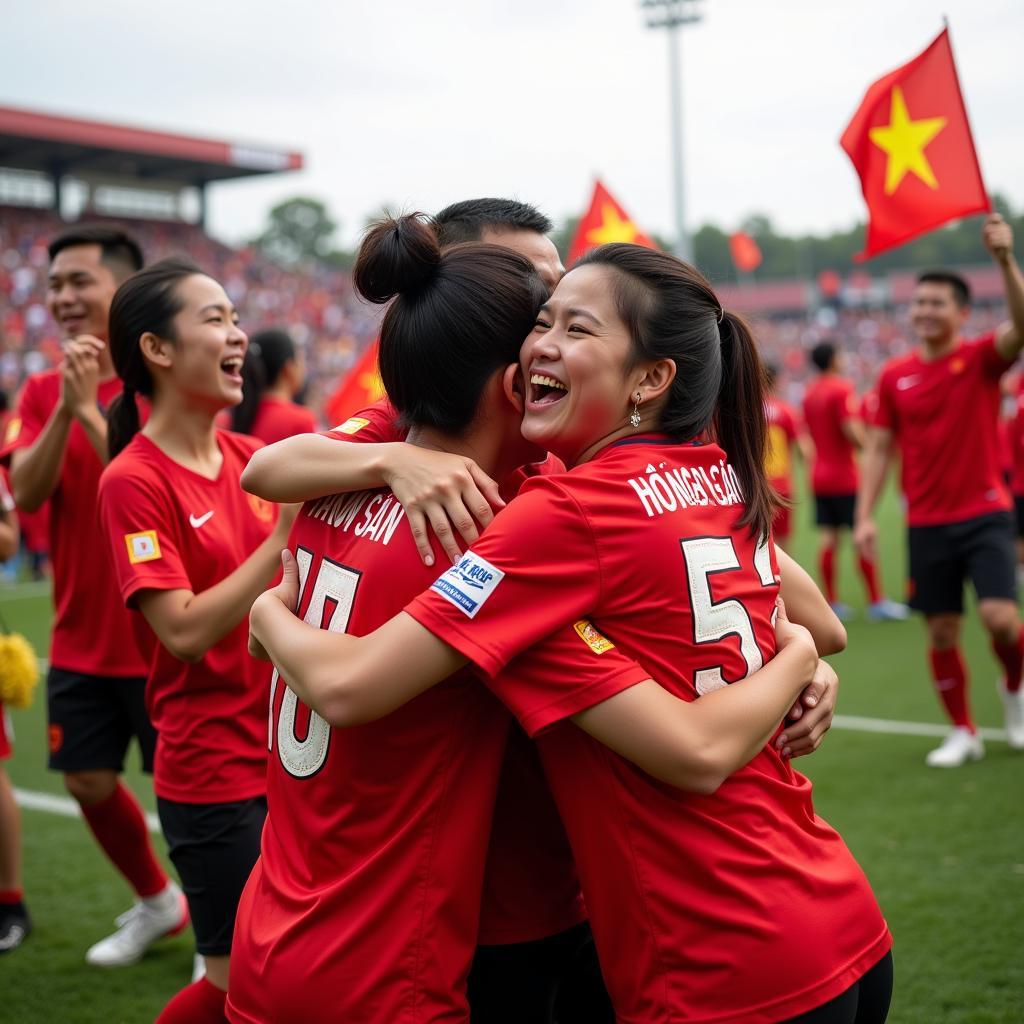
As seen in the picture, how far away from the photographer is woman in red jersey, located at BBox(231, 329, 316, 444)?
569cm

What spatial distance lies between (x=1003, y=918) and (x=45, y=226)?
114 ft

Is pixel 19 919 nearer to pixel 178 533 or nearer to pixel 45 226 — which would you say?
pixel 178 533

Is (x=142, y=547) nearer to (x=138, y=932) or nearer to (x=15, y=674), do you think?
(x=15, y=674)

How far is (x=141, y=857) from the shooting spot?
4.48 metres

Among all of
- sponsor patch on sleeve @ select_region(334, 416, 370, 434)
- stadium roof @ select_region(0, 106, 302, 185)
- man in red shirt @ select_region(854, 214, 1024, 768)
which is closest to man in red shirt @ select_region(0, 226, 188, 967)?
sponsor patch on sleeve @ select_region(334, 416, 370, 434)

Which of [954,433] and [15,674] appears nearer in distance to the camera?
[15,674]

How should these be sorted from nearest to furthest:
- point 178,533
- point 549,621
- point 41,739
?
1. point 549,621
2. point 178,533
3. point 41,739

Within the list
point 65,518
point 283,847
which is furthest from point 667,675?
point 65,518

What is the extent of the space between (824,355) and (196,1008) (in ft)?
33.3

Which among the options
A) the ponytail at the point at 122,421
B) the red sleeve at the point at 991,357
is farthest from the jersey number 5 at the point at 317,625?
the red sleeve at the point at 991,357

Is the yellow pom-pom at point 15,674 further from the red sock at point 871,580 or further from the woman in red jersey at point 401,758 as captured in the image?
the red sock at point 871,580

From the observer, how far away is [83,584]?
4270 mm

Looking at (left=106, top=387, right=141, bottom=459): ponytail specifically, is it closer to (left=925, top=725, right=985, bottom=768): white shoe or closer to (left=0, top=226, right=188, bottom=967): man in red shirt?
(left=0, top=226, right=188, bottom=967): man in red shirt

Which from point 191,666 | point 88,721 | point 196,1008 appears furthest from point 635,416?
point 88,721
